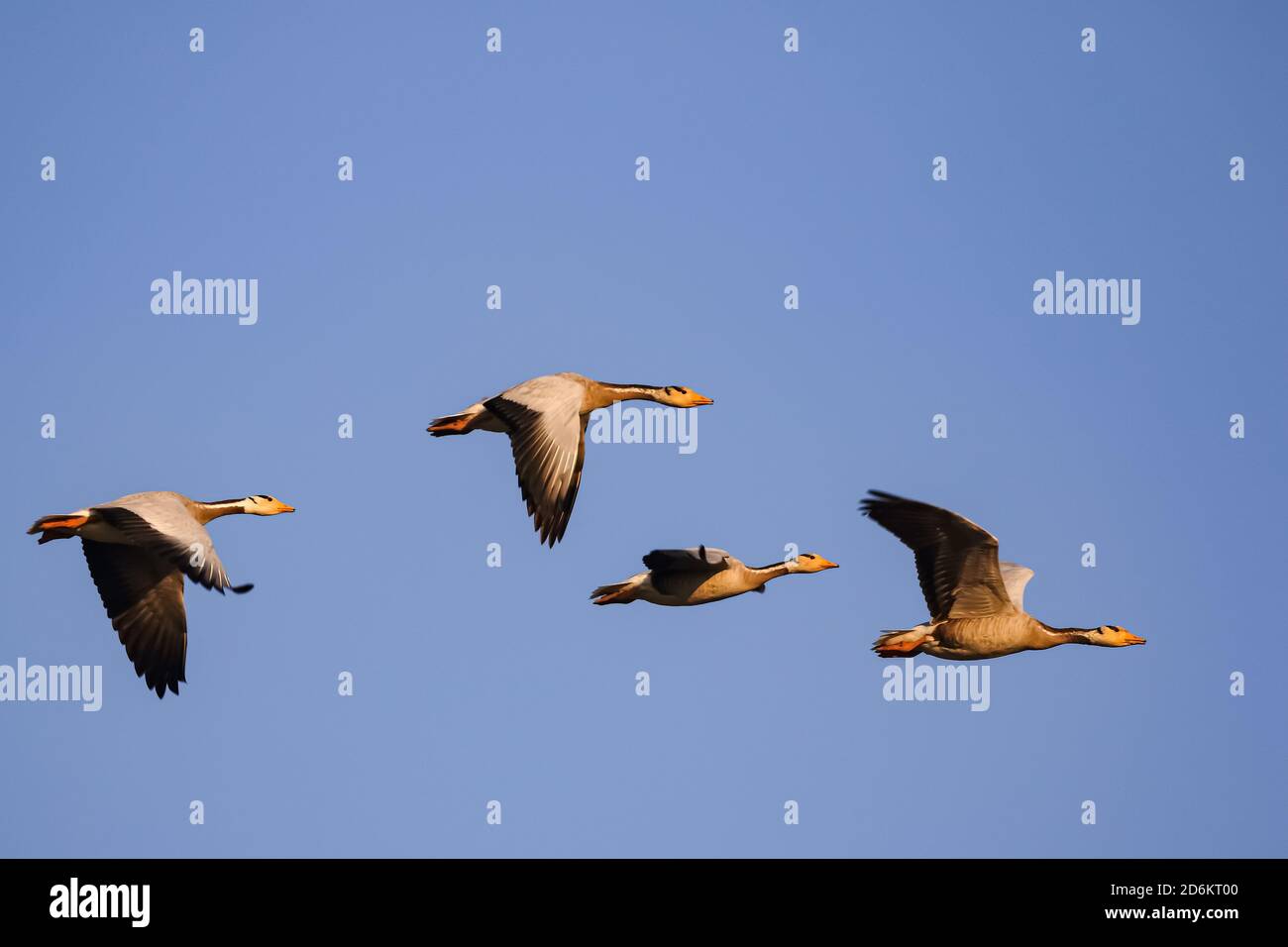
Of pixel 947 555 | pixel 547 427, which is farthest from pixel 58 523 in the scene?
pixel 947 555

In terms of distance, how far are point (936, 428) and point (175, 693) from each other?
34.3 ft

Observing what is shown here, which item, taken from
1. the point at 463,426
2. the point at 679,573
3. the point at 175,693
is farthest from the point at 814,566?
the point at 175,693

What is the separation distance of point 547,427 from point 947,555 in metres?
4.81

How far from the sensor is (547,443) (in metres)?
20.2

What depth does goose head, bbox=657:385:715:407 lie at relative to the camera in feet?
78.4

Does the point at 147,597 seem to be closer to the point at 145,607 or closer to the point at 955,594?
the point at 145,607

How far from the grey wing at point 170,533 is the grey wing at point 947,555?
7.21 metres

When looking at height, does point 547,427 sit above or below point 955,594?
above

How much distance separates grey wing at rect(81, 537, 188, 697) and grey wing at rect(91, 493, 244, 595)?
416 mm

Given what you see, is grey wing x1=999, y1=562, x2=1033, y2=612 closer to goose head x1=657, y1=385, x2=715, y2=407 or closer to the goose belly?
the goose belly

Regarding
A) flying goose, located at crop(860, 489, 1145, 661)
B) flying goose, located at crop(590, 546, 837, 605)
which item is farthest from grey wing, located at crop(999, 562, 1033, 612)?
flying goose, located at crop(590, 546, 837, 605)

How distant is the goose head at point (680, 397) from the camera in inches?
941
